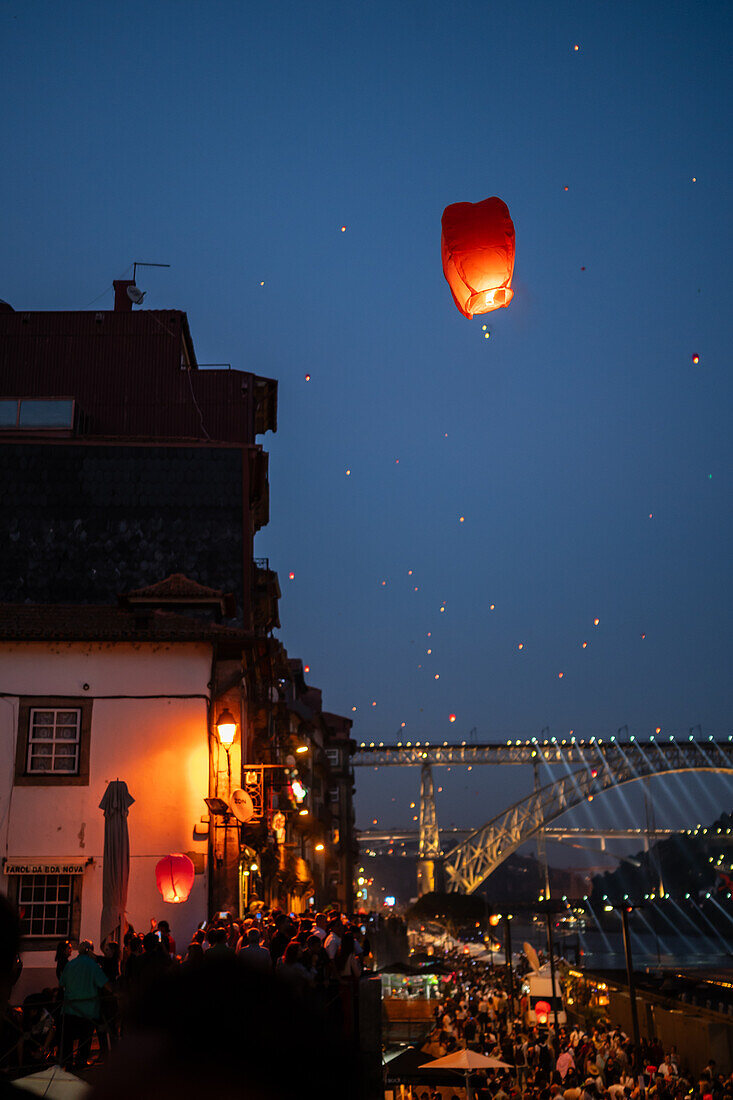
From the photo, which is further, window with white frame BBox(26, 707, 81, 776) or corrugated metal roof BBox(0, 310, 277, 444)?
corrugated metal roof BBox(0, 310, 277, 444)

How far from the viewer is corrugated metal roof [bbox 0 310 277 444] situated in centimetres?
2836

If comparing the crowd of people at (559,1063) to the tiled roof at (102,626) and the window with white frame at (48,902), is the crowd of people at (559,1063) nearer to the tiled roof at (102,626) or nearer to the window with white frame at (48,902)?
the window with white frame at (48,902)

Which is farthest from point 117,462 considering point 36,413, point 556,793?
point 556,793

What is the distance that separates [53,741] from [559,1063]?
41.4 ft

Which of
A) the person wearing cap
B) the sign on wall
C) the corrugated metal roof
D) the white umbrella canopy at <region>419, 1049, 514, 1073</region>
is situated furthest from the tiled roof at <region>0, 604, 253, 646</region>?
the person wearing cap

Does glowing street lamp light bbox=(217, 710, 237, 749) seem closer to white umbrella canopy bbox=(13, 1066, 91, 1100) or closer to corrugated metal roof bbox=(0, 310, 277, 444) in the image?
corrugated metal roof bbox=(0, 310, 277, 444)

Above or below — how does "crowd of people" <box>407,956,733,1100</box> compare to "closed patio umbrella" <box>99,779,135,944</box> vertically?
below

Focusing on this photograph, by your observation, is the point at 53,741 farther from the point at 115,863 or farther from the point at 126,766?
the point at 115,863

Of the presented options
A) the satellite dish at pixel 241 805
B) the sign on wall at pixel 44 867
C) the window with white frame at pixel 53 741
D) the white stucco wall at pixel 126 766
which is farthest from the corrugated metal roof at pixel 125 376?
the sign on wall at pixel 44 867

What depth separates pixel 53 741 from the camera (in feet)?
63.1

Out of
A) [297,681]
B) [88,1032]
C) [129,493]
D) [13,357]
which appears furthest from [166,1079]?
[297,681]

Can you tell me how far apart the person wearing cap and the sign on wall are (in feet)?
25.4

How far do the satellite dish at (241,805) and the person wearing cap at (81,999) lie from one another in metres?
9.30

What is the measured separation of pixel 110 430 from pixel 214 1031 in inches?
1102
